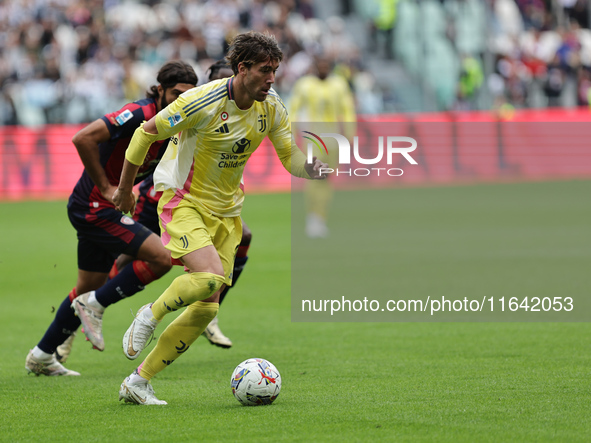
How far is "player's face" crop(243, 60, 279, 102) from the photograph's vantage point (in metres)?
5.43

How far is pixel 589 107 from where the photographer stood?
24516mm

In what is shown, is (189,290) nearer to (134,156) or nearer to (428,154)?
(134,156)

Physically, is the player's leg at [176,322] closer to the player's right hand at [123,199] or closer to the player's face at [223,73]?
the player's right hand at [123,199]

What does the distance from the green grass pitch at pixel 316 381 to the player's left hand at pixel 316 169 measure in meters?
1.36

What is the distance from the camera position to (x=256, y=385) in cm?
546

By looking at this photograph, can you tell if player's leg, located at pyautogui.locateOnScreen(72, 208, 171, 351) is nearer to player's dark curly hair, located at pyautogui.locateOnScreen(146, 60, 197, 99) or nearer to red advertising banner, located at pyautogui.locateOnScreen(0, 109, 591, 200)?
player's dark curly hair, located at pyautogui.locateOnScreen(146, 60, 197, 99)

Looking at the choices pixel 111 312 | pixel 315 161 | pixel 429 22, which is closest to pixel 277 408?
pixel 315 161

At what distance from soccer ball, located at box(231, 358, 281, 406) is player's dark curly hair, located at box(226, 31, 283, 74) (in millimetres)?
1815

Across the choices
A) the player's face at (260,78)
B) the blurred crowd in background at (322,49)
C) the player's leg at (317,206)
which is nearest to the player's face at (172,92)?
the player's face at (260,78)

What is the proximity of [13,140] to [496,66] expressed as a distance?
44.1 ft

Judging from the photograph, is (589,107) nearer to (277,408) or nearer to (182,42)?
(182,42)

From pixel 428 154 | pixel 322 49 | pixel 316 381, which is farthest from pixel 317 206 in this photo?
pixel 322 49

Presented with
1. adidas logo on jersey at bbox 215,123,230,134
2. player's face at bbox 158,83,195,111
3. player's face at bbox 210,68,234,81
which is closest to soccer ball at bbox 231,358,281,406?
adidas logo on jersey at bbox 215,123,230,134

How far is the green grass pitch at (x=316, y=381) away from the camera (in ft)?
15.9
